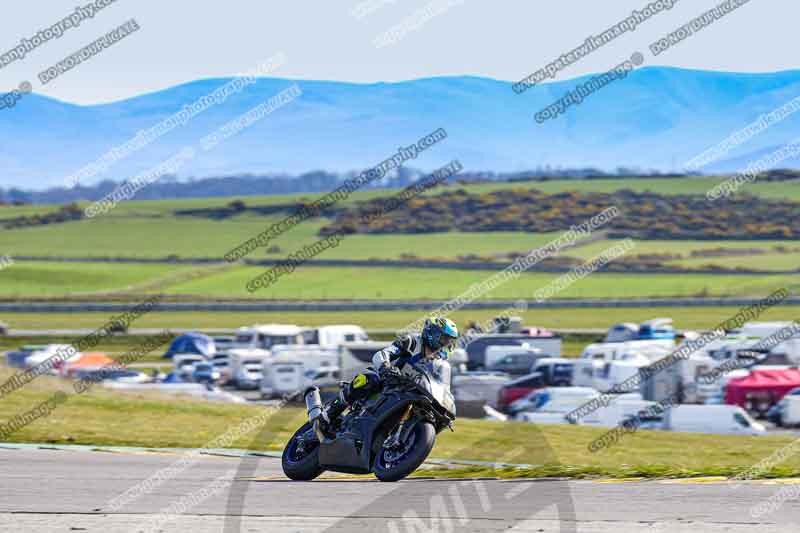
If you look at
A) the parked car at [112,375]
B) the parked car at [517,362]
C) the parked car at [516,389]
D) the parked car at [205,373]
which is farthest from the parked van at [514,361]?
the parked car at [112,375]

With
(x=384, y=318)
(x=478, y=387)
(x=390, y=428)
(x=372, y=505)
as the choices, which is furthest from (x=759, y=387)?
(x=384, y=318)

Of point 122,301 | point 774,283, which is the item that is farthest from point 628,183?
point 122,301

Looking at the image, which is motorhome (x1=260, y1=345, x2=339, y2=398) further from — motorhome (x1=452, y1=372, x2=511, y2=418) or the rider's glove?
the rider's glove

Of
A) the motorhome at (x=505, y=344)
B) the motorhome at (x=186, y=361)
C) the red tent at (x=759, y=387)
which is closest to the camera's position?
the red tent at (x=759, y=387)

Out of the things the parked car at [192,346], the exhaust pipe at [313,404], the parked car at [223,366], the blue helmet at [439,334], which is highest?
the blue helmet at [439,334]

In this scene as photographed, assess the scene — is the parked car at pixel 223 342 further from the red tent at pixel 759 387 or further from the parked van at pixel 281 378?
the red tent at pixel 759 387

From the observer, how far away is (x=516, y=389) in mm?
34406

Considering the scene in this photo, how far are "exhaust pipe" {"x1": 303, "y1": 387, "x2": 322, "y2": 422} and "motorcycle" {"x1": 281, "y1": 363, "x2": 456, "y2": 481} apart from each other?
0.01 m

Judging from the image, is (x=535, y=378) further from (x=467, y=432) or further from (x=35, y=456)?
(x=35, y=456)

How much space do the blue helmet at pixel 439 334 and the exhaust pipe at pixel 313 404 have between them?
5.21 feet

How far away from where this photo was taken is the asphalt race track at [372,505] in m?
9.59

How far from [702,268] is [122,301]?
135 ft

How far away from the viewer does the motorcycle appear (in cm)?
1182

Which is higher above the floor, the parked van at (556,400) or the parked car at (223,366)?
the parked car at (223,366)
